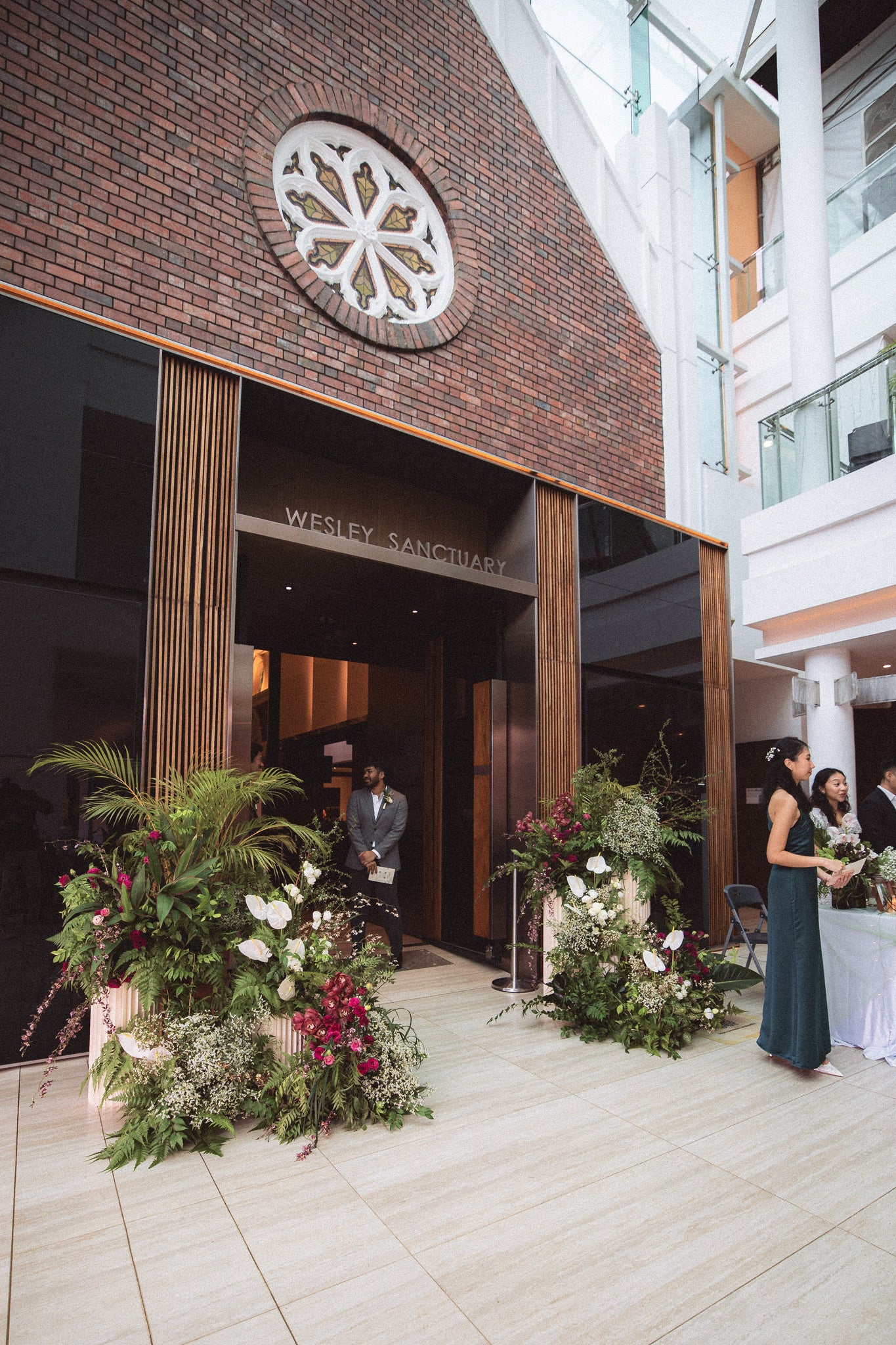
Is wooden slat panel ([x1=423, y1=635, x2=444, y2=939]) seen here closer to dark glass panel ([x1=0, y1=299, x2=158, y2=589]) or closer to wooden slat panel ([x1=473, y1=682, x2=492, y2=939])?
wooden slat panel ([x1=473, y1=682, x2=492, y2=939])

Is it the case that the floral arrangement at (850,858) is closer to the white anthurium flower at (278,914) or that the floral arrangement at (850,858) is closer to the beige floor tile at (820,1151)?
the beige floor tile at (820,1151)

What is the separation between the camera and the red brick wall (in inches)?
190

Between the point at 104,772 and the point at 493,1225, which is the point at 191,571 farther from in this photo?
the point at 493,1225

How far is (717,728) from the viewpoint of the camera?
789cm

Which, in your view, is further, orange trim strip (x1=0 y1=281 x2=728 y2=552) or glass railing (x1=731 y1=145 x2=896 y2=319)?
glass railing (x1=731 y1=145 x2=896 y2=319)

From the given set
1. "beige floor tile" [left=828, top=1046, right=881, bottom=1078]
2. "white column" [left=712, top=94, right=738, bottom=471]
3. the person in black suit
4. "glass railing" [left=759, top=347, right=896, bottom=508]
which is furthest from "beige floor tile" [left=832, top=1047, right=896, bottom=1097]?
"white column" [left=712, top=94, right=738, bottom=471]

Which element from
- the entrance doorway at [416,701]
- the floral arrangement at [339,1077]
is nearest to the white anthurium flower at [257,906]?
the floral arrangement at [339,1077]

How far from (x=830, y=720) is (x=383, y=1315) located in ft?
24.7

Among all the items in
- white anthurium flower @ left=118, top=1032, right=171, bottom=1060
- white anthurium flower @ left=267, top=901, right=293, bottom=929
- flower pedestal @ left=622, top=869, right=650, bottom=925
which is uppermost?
white anthurium flower @ left=267, top=901, right=293, bottom=929

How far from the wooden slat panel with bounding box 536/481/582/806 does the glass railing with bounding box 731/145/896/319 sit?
642cm

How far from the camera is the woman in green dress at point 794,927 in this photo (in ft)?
12.8

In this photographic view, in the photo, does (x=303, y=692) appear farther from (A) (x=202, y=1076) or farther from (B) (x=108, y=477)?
(A) (x=202, y=1076)

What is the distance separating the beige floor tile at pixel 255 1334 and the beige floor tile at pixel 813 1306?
1037 mm

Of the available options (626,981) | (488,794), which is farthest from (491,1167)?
(488,794)
